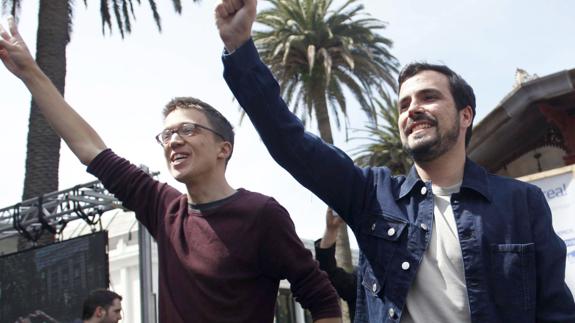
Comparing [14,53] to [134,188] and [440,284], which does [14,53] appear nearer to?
[134,188]

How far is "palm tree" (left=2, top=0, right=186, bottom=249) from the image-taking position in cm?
1277

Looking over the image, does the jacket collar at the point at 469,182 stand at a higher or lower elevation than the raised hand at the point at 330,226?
lower

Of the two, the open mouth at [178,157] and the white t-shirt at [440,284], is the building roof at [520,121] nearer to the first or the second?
the open mouth at [178,157]

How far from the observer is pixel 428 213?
2.23 meters

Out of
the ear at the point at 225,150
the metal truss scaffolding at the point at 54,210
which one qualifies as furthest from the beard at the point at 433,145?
the metal truss scaffolding at the point at 54,210

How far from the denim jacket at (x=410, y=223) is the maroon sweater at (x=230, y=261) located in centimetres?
56

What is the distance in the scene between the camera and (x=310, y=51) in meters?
20.7

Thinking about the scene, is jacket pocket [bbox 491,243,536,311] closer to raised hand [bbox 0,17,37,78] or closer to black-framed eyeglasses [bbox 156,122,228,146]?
black-framed eyeglasses [bbox 156,122,228,146]

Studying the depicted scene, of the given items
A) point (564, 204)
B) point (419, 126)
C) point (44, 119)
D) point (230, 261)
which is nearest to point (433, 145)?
point (419, 126)

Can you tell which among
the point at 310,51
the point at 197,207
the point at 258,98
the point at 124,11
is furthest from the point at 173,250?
the point at 310,51

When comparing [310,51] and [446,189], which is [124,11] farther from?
[446,189]

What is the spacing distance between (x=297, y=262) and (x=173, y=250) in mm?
530

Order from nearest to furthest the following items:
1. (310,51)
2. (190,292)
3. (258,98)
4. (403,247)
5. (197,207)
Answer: (258,98) → (403,247) → (190,292) → (197,207) → (310,51)

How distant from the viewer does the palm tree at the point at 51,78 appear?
12.8 m
